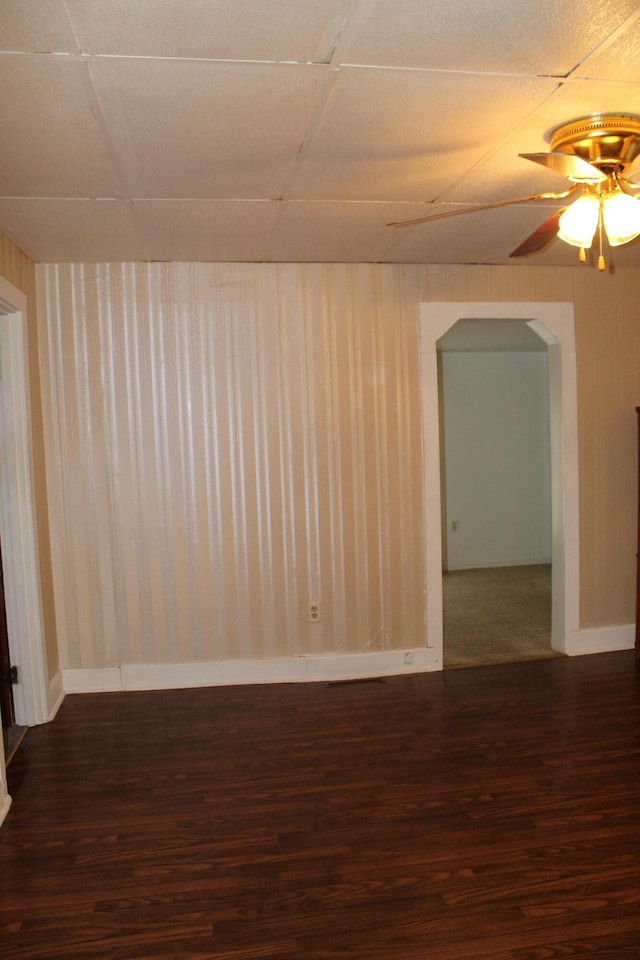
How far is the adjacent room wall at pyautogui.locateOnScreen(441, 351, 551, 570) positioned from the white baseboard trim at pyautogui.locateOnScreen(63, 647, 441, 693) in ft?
12.5

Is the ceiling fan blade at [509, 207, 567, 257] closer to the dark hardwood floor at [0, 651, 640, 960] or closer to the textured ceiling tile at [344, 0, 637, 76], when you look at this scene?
the textured ceiling tile at [344, 0, 637, 76]

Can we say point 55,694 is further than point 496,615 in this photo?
No

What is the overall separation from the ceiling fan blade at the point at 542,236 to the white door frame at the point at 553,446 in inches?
57.0

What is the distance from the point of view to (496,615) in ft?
19.0

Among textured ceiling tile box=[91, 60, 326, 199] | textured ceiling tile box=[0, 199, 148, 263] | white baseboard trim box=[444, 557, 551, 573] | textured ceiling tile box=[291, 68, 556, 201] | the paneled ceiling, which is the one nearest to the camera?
the paneled ceiling

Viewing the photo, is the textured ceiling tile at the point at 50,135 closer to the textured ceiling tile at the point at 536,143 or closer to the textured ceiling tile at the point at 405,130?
the textured ceiling tile at the point at 405,130

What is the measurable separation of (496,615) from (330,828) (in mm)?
3422

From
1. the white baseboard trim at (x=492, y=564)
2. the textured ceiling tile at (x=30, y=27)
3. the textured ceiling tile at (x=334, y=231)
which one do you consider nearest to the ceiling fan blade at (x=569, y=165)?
the textured ceiling tile at (x=334, y=231)

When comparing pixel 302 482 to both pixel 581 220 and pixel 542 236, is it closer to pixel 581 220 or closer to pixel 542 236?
pixel 542 236

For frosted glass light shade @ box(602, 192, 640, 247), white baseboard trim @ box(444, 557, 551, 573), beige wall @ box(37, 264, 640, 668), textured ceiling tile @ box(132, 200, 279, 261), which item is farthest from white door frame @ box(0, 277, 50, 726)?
white baseboard trim @ box(444, 557, 551, 573)

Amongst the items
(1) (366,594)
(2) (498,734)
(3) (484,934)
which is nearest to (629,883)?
(3) (484,934)

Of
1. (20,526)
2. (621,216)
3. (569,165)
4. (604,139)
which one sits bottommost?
(20,526)

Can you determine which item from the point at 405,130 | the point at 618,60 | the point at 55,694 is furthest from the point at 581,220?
the point at 55,694

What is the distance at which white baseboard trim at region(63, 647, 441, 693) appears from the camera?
13.8 feet
